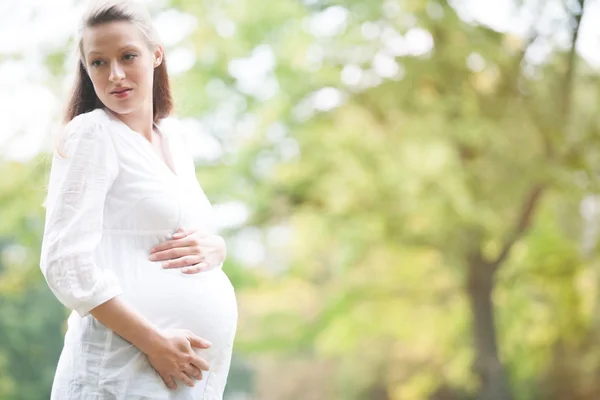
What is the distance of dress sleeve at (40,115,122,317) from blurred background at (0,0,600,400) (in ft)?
11.4

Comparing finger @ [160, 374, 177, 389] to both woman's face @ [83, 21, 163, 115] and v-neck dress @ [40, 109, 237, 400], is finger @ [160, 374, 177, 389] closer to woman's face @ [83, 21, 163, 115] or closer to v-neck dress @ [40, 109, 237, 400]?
v-neck dress @ [40, 109, 237, 400]

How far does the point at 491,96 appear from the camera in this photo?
4.90 m

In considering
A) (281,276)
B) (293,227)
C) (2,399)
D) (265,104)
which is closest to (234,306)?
(265,104)

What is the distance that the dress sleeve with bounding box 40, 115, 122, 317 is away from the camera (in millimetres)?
869

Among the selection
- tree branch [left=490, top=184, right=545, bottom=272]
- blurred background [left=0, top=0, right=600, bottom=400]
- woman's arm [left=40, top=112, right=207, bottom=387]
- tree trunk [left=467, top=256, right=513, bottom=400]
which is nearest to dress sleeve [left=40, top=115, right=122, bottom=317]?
woman's arm [left=40, top=112, right=207, bottom=387]

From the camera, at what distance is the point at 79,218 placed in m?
0.88

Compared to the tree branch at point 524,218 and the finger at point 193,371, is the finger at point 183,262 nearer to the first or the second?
the finger at point 193,371

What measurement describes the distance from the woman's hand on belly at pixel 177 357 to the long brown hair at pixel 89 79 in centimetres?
32

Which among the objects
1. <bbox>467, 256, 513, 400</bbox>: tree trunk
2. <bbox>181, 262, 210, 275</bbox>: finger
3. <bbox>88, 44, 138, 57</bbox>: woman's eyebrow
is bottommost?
<bbox>467, 256, 513, 400</bbox>: tree trunk

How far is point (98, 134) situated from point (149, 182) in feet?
0.27

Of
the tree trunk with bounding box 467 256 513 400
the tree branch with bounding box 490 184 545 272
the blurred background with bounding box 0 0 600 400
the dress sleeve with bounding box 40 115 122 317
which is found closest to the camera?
the dress sleeve with bounding box 40 115 122 317

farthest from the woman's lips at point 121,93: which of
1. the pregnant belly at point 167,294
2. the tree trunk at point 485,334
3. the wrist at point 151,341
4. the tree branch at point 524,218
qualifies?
the tree trunk at point 485,334

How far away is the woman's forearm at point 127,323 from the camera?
2.88ft

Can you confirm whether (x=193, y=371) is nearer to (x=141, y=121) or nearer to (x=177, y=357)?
(x=177, y=357)
